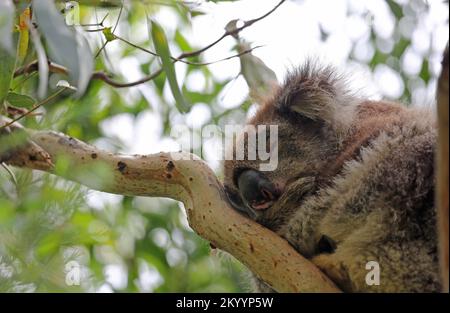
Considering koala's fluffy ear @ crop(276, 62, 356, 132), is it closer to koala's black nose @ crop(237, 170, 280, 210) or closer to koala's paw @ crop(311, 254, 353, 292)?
koala's black nose @ crop(237, 170, 280, 210)

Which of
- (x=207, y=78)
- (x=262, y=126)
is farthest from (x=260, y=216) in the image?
(x=207, y=78)

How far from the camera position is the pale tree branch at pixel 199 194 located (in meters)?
2.08

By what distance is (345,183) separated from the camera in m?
2.27

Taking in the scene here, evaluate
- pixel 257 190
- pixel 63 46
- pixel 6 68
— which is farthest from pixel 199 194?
pixel 63 46

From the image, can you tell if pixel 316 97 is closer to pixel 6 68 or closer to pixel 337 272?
pixel 337 272

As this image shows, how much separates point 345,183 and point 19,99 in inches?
42.6

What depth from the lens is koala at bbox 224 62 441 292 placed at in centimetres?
210

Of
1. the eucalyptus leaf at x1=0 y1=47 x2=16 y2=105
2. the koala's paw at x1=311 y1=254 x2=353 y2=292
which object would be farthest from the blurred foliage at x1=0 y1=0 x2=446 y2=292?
the koala's paw at x1=311 y1=254 x2=353 y2=292

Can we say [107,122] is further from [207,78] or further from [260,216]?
[260,216]

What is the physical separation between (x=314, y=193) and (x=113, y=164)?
2.26 feet

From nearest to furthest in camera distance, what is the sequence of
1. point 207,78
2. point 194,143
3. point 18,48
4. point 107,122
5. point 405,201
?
point 405,201, point 18,48, point 194,143, point 107,122, point 207,78

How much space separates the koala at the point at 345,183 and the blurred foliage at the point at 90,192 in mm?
364

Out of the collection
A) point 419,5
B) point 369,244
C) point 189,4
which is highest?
point 419,5

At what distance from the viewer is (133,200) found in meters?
4.92
